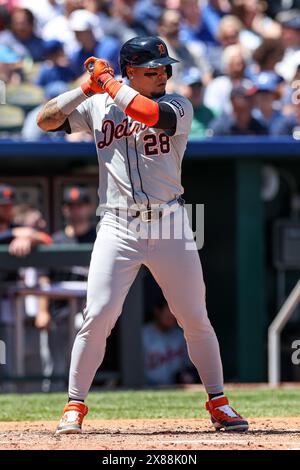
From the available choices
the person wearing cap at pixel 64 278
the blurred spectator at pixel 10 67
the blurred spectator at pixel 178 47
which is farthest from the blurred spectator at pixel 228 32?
the person wearing cap at pixel 64 278

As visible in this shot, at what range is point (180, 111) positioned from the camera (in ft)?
15.0

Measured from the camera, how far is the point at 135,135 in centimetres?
464

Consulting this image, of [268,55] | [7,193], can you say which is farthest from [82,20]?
[7,193]

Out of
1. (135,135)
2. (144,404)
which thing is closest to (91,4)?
(144,404)

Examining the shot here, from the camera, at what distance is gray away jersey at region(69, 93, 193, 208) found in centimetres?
463

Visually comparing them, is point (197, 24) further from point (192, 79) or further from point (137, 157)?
point (137, 157)

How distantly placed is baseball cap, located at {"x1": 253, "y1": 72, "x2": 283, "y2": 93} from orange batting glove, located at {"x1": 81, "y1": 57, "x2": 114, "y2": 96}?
17.6 feet

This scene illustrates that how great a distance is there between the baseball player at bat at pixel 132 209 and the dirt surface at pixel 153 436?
23 centimetres

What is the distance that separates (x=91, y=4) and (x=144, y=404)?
541 centimetres

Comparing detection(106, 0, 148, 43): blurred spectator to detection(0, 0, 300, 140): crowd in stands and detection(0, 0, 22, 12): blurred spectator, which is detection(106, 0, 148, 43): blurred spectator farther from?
detection(0, 0, 22, 12): blurred spectator

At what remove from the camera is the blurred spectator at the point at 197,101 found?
31.1ft

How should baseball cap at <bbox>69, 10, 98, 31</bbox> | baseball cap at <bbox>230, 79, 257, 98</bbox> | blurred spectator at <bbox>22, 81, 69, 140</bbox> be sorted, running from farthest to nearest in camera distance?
baseball cap at <bbox>69, 10, 98, 31</bbox> < baseball cap at <bbox>230, 79, 257, 98</bbox> < blurred spectator at <bbox>22, 81, 69, 140</bbox>

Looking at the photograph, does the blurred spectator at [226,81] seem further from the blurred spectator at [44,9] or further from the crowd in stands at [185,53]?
the blurred spectator at [44,9]

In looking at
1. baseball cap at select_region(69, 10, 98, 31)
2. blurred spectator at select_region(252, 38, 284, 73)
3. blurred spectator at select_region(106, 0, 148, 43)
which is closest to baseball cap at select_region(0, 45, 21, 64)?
baseball cap at select_region(69, 10, 98, 31)
